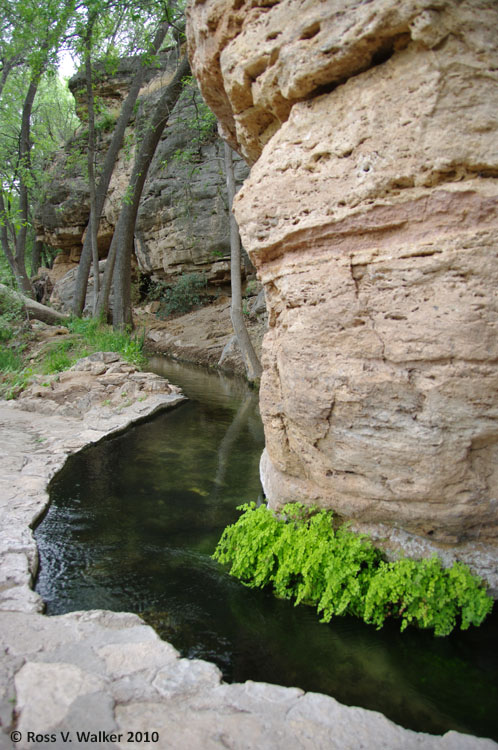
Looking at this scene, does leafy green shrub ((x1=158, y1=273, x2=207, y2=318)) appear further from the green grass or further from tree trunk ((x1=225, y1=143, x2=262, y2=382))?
tree trunk ((x1=225, y1=143, x2=262, y2=382))

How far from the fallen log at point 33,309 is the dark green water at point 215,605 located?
8.48 m

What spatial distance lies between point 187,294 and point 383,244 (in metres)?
16.6

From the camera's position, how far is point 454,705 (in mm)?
2686

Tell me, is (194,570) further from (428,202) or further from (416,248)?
(428,202)

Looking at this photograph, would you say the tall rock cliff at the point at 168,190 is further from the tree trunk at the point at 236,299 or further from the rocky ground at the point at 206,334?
the tree trunk at the point at 236,299

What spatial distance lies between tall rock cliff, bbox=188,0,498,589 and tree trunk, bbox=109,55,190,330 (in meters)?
9.51

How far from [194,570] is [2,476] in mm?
2653

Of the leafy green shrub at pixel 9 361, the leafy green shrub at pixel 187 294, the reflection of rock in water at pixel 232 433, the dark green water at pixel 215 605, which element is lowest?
the dark green water at pixel 215 605

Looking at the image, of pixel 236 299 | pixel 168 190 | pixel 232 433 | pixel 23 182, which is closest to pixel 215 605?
pixel 232 433

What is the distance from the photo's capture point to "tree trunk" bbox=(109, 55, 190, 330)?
12.7 meters

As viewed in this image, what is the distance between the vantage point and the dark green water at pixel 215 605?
2.80 metres

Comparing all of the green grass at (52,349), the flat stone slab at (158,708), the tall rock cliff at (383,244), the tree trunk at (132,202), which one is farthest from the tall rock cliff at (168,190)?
the flat stone slab at (158,708)

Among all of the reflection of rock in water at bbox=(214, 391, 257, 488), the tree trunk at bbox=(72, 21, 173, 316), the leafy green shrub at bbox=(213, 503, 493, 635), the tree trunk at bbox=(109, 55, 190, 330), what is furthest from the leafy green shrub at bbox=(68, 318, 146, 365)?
the leafy green shrub at bbox=(213, 503, 493, 635)

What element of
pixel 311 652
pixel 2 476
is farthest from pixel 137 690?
pixel 2 476
